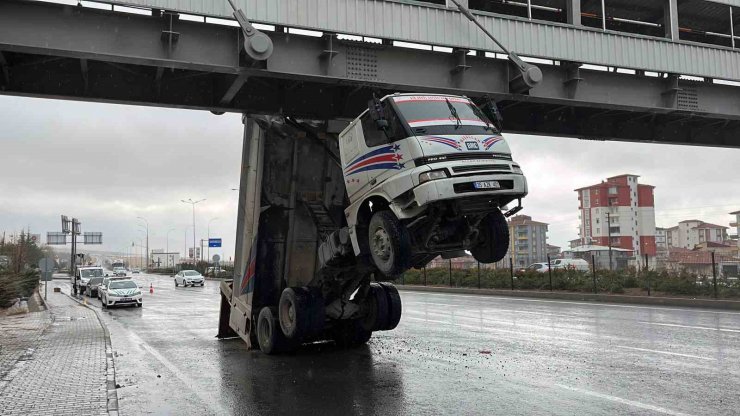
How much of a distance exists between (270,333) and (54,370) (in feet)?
11.2

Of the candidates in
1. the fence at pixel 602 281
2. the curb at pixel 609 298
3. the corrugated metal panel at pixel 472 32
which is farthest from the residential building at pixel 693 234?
the corrugated metal panel at pixel 472 32

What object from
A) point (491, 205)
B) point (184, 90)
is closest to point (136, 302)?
point (184, 90)

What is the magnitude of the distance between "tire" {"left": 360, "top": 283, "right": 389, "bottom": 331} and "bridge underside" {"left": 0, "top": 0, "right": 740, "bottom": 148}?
3.78m

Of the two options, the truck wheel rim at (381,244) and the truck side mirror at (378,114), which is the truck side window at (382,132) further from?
the truck wheel rim at (381,244)

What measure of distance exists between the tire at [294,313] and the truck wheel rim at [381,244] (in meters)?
2.71

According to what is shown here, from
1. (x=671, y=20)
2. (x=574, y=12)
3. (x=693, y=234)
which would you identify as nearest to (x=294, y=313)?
(x=574, y=12)

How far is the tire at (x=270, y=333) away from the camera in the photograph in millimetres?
10273

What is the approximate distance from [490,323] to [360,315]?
570cm

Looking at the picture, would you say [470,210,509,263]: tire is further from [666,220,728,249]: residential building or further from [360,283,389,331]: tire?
[666,220,728,249]: residential building

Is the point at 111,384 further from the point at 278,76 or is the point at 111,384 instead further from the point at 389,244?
the point at 278,76

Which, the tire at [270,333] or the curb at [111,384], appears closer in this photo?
the curb at [111,384]

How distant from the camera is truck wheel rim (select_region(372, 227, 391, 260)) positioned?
7.29 metres

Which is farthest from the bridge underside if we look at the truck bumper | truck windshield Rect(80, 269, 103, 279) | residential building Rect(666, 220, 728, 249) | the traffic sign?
residential building Rect(666, 220, 728, 249)

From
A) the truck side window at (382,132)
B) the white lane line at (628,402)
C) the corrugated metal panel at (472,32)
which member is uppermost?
the corrugated metal panel at (472,32)
